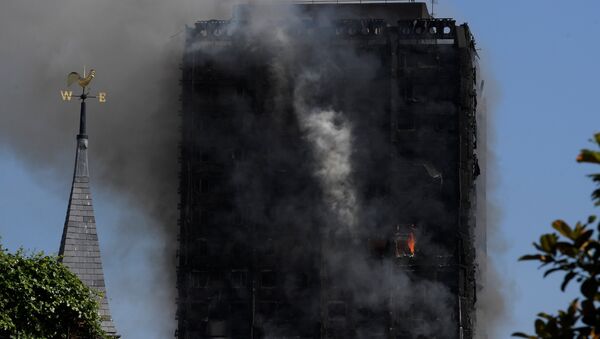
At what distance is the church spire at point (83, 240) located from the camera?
12625 cm

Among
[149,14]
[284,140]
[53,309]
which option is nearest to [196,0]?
[149,14]

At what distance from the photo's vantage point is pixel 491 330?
608 feet

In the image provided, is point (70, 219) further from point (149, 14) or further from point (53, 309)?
point (149, 14)

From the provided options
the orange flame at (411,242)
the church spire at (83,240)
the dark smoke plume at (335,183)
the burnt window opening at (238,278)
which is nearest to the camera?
the church spire at (83,240)

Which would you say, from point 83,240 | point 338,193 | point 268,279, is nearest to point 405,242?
point 338,193

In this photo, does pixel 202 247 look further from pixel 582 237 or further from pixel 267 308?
pixel 582 237

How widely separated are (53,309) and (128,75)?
2876 inches

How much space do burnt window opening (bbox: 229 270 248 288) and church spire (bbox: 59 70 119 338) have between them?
34.1 metres

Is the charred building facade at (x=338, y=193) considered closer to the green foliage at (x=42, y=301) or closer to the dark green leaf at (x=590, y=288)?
the green foliage at (x=42, y=301)

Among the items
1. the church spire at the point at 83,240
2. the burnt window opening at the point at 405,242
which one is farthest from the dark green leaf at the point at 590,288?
the burnt window opening at the point at 405,242

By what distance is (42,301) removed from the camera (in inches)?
4117

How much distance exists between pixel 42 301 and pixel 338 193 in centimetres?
6796

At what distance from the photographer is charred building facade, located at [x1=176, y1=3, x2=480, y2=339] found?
167500 millimetres

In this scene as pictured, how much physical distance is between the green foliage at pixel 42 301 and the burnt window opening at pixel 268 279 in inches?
2300
